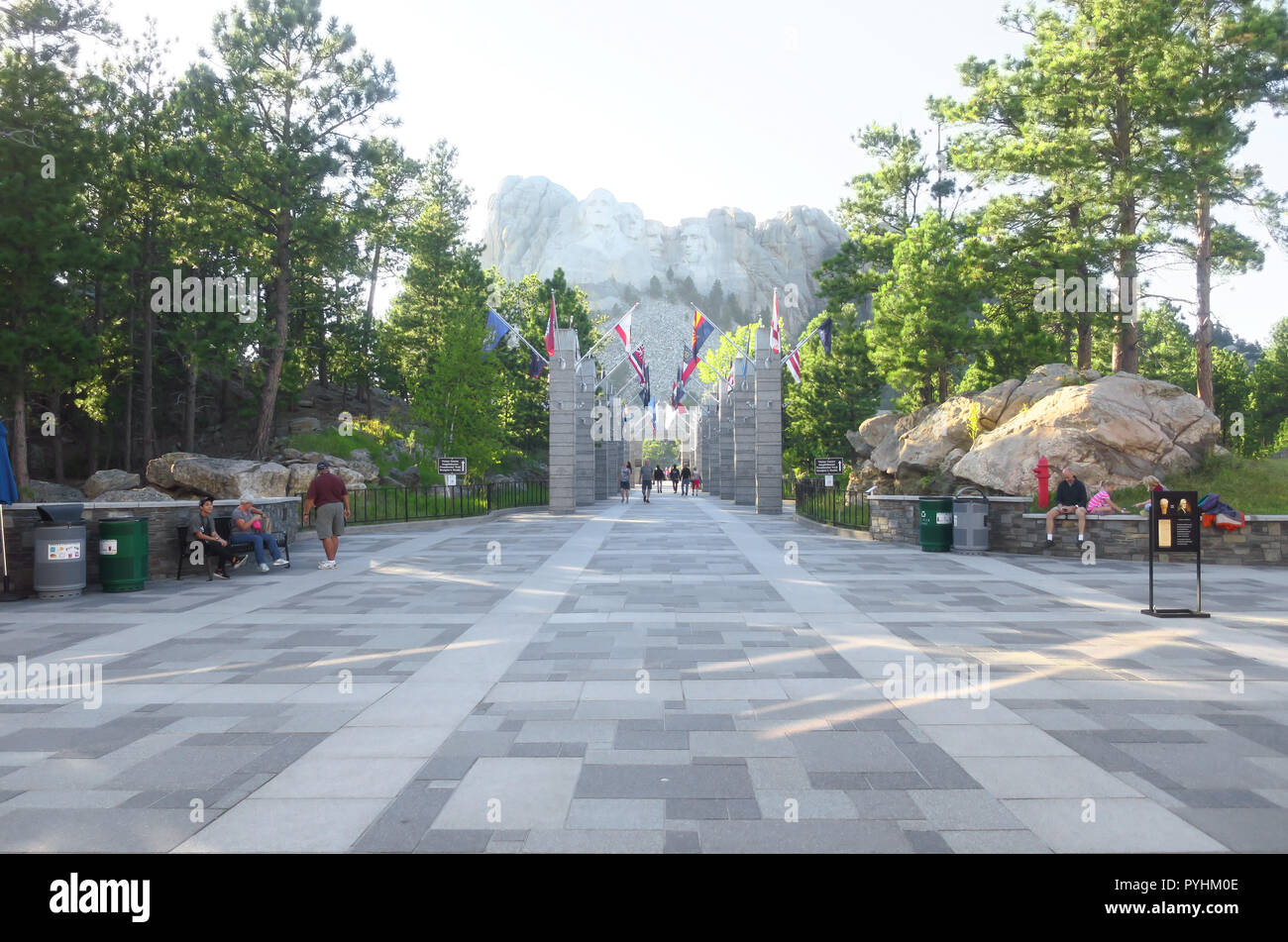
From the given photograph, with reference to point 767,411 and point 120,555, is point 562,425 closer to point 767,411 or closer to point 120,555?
point 767,411

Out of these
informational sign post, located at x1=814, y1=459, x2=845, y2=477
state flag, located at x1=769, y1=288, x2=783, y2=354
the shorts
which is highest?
state flag, located at x1=769, y1=288, x2=783, y2=354

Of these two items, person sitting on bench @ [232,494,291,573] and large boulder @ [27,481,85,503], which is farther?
large boulder @ [27,481,85,503]

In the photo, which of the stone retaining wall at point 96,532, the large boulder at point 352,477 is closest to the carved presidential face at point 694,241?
the large boulder at point 352,477

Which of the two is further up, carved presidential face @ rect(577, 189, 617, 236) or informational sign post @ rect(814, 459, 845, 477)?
carved presidential face @ rect(577, 189, 617, 236)

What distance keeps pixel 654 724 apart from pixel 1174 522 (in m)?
7.48

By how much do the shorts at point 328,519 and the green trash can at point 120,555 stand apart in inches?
113

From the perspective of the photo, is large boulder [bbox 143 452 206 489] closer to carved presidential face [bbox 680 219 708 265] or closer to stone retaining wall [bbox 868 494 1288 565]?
stone retaining wall [bbox 868 494 1288 565]

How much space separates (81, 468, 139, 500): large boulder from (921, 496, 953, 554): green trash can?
91.5ft

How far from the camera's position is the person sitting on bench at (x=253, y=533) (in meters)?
13.9

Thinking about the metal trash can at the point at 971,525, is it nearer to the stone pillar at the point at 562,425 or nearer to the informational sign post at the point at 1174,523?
the informational sign post at the point at 1174,523

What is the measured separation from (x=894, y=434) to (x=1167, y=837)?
28364 mm

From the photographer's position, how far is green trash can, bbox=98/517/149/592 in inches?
465

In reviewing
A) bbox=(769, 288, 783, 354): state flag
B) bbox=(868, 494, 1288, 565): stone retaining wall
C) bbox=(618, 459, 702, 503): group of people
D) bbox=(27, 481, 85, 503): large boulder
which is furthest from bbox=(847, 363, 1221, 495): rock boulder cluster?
bbox=(27, 481, 85, 503): large boulder

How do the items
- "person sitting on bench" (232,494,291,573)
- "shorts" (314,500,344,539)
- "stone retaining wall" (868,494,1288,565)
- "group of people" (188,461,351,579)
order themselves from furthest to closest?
"shorts" (314,500,344,539), "stone retaining wall" (868,494,1288,565), "person sitting on bench" (232,494,291,573), "group of people" (188,461,351,579)
